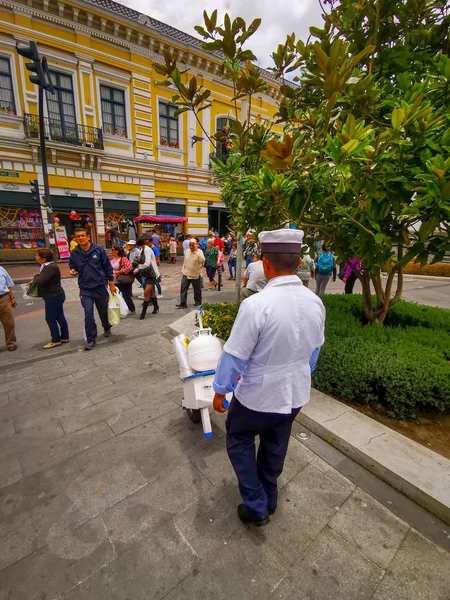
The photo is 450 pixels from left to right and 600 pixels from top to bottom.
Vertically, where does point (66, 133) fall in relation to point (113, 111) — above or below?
below

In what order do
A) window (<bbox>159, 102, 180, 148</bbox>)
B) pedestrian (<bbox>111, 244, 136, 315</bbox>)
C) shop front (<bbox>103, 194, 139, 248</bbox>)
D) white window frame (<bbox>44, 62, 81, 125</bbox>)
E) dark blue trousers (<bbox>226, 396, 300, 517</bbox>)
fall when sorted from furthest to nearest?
window (<bbox>159, 102, 180, 148</bbox>) < shop front (<bbox>103, 194, 139, 248</bbox>) < white window frame (<bbox>44, 62, 81, 125</bbox>) < pedestrian (<bbox>111, 244, 136, 315</bbox>) < dark blue trousers (<bbox>226, 396, 300, 517</bbox>)

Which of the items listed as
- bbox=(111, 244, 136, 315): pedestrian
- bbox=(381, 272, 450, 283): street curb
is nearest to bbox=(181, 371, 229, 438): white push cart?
bbox=(111, 244, 136, 315): pedestrian

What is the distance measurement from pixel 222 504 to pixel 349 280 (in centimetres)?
704

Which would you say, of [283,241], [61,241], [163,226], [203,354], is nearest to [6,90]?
[61,241]

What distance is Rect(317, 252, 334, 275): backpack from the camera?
7.69 meters

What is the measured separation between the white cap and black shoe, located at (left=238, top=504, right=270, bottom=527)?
5.83 feet

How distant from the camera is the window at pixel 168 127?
18.8 m

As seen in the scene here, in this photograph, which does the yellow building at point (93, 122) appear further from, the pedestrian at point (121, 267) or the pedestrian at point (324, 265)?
the pedestrian at point (324, 265)

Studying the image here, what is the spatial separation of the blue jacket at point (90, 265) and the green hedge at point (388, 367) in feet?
12.7

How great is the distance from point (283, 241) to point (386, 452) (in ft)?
7.00

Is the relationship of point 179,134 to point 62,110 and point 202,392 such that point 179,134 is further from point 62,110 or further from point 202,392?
point 202,392

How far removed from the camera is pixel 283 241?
1772mm

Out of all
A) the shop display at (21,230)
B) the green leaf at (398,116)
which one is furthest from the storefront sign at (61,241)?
the green leaf at (398,116)

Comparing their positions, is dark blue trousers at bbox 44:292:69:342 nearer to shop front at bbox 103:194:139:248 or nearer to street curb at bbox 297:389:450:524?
street curb at bbox 297:389:450:524
